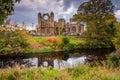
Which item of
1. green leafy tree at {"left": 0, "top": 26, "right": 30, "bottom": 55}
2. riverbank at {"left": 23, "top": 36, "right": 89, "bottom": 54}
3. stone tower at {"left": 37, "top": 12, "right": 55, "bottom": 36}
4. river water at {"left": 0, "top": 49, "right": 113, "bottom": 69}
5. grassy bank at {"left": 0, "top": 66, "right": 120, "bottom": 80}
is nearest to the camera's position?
grassy bank at {"left": 0, "top": 66, "right": 120, "bottom": 80}

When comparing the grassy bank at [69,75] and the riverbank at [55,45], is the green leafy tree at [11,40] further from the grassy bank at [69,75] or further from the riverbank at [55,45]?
the grassy bank at [69,75]

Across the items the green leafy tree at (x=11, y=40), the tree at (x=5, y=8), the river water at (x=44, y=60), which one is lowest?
the river water at (x=44, y=60)

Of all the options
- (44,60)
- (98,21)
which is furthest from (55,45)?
(44,60)

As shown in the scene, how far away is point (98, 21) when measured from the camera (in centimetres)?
6856

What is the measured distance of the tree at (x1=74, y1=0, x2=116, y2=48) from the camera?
6662 cm

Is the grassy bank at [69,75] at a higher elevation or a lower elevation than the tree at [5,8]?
lower

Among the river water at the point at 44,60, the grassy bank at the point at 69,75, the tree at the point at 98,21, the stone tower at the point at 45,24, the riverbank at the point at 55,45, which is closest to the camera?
the grassy bank at the point at 69,75

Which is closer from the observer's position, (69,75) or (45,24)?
(69,75)

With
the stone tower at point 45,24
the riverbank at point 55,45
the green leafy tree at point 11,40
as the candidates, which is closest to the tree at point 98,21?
the riverbank at point 55,45

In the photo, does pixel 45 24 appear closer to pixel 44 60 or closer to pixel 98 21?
pixel 98 21

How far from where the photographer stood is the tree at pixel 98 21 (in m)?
66.6

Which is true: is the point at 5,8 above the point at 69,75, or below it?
above

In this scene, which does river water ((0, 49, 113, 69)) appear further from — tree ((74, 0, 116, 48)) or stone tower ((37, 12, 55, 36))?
stone tower ((37, 12, 55, 36))

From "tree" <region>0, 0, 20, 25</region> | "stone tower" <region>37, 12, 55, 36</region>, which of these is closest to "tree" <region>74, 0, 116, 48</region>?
"stone tower" <region>37, 12, 55, 36</region>
